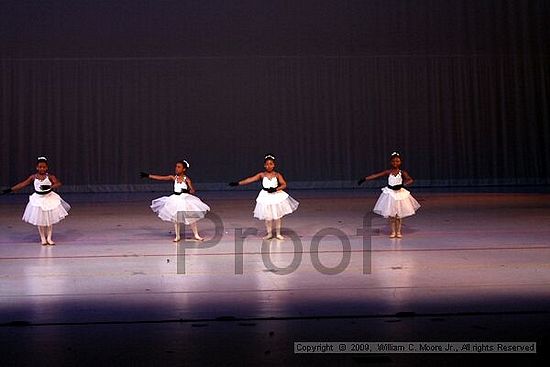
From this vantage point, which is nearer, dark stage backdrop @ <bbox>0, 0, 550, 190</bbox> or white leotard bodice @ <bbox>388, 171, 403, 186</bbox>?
white leotard bodice @ <bbox>388, 171, 403, 186</bbox>

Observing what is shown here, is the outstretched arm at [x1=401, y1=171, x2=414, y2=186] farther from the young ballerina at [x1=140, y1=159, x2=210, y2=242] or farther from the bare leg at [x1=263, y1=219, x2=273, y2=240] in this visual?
the young ballerina at [x1=140, y1=159, x2=210, y2=242]

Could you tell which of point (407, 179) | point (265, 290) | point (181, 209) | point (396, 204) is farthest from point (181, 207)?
point (265, 290)

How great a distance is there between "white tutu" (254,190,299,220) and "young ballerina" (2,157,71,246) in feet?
7.81

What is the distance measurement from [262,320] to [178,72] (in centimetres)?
1342

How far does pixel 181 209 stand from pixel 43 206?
5.45ft

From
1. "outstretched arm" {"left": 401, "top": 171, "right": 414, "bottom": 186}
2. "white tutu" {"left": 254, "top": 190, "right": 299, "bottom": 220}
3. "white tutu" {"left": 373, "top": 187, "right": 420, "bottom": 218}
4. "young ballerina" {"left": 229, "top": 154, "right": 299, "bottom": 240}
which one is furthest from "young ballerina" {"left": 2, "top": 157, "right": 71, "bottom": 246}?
"outstretched arm" {"left": 401, "top": 171, "right": 414, "bottom": 186}

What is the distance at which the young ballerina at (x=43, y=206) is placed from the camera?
30.5 ft

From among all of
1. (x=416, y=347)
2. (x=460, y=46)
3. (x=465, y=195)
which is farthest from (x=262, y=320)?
(x=460, y=46)

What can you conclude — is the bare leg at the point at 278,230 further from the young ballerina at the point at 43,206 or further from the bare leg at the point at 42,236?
the bare leg at the point at 42,236

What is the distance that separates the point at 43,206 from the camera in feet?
30.7

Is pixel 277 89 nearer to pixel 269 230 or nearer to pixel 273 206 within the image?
pixel 273 206

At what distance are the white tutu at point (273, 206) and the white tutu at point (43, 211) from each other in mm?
2382

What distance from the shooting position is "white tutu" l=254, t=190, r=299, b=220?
9.65 metres

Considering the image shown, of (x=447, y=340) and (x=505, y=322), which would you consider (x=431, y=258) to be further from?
(x=447, y=340)
